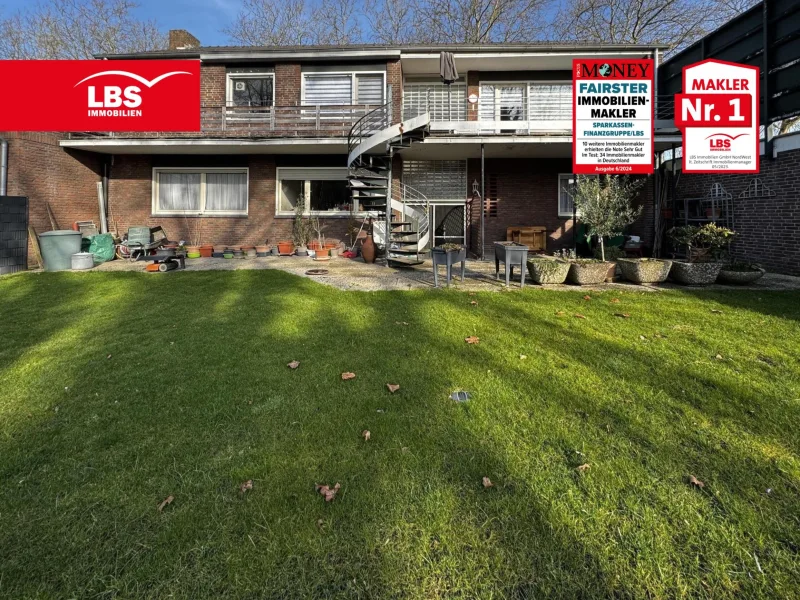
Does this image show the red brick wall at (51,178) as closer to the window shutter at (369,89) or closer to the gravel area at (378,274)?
the gravel area at (378,274)

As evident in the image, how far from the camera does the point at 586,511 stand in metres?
2.14

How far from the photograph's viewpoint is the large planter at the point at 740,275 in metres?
7.95

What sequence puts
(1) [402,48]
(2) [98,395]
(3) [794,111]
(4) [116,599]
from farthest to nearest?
(1) [402,48] → (3) [794,111] → (2) [98,395] → (4) [116,599]

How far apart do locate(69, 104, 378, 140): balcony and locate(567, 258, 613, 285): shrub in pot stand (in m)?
8.60

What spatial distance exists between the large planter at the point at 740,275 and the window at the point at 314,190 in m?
10.6

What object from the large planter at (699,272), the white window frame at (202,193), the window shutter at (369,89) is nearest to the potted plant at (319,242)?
the white window frame at (202,193)

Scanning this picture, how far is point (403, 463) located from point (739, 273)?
27.2ft

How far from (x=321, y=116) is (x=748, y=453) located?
1432 centimetres

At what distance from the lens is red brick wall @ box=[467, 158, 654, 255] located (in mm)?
14734

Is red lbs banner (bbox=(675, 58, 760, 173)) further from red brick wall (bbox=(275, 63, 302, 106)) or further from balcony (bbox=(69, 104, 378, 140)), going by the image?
red brick wall (bbox=(275, 63, 302, 106))

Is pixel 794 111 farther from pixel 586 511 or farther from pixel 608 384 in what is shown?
pixel 586 511

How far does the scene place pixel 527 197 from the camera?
48.6 feet

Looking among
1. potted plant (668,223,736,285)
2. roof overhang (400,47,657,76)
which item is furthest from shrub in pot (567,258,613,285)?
roof overhang (400,47,657,76)

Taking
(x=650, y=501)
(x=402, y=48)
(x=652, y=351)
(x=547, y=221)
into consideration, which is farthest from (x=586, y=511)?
(x=402, y=48)
